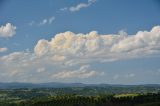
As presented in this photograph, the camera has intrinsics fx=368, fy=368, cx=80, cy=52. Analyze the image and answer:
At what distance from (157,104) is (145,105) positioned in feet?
20.7

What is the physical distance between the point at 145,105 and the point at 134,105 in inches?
528

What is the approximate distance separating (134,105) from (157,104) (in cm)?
1576

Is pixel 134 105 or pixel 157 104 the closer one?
pixel 157 104

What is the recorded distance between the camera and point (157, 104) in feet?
616

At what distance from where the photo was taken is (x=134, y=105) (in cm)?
19988

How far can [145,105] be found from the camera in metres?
187

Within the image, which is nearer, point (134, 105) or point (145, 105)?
point (145, 105)
